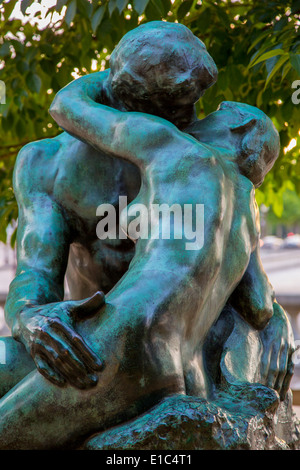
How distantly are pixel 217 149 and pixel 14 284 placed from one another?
2.45 feet

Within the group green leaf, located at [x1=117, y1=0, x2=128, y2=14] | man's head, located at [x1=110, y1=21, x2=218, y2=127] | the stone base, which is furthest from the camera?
green leaf, located at [x1=117, y1=0, x2=128, y2=14]

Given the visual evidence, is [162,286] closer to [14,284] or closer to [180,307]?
[180,307]

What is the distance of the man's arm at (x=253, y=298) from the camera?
7.79 ft

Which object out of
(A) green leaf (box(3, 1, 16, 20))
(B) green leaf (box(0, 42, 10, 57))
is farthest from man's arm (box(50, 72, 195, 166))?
(B) green leaf (box(0, 42, 10, 57))

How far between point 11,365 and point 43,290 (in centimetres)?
23

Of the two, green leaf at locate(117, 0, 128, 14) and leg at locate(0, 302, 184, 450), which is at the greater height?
green leaf at locate(117, 0, 128, 14)

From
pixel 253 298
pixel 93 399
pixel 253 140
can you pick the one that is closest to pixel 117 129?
pixel 253 140

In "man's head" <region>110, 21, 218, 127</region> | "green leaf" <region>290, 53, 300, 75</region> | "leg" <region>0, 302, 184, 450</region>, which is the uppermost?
"green leaf" <region>290, 53, 300, 75</region>

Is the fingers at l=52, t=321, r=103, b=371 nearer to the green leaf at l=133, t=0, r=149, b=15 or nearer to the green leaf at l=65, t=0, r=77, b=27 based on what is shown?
the green leaf at l=133, t=0, r=149, b=15

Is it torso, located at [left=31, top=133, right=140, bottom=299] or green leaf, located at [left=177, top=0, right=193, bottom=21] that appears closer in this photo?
torso, located at [left=31, top=133, right=140, bottom=299]

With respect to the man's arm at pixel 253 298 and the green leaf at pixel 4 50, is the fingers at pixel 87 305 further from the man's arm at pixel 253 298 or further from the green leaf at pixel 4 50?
the green leaf at pixel 4 50

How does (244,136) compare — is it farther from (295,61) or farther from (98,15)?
(98,15)

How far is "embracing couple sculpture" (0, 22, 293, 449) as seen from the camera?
196 cm

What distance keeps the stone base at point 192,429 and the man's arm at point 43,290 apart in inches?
6.5
